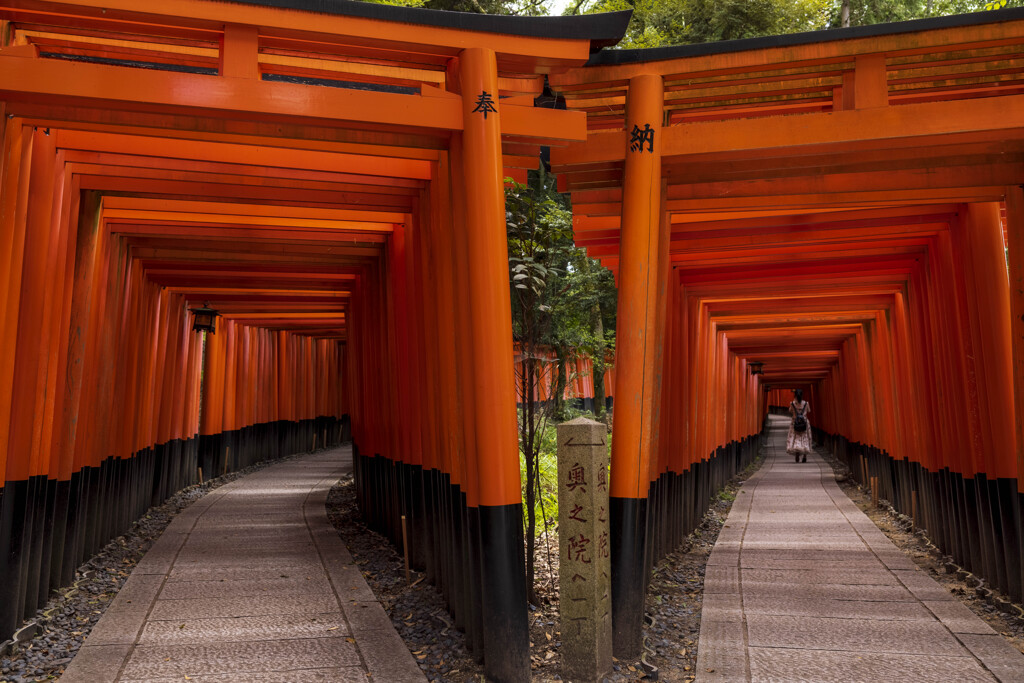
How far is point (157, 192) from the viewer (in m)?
6.98

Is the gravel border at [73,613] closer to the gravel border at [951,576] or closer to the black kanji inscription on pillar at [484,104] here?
the black kanji inscription on pillar at [484,104]

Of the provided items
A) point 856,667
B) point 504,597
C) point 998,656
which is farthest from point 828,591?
point 504,597

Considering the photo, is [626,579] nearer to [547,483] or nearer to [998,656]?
[998,656]

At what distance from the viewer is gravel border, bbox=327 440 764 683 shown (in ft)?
17.4

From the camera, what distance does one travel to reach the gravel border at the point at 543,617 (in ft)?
17.4

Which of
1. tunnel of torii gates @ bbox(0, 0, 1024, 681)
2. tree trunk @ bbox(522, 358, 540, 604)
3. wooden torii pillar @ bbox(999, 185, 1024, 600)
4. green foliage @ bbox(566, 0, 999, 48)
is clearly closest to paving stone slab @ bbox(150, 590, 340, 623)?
tunnel of torii gates @ bbox(0, 0, 1024, 681)

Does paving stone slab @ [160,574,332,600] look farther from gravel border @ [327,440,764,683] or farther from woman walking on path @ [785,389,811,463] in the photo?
woman walking on path @ [785,389,811,463]

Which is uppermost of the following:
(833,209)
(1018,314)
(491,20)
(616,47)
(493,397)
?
(616,47)

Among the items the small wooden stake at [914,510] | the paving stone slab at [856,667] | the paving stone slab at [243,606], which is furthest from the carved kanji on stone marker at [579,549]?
the small wooden stake at [914,510]

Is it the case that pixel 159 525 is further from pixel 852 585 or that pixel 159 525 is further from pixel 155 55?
pixel 852 585

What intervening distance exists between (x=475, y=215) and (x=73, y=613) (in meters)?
4.42

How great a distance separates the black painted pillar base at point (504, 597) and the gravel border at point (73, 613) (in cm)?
262

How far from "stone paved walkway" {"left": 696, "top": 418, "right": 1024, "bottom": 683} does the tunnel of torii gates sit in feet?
2.20

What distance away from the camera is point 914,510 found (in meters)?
10.7
